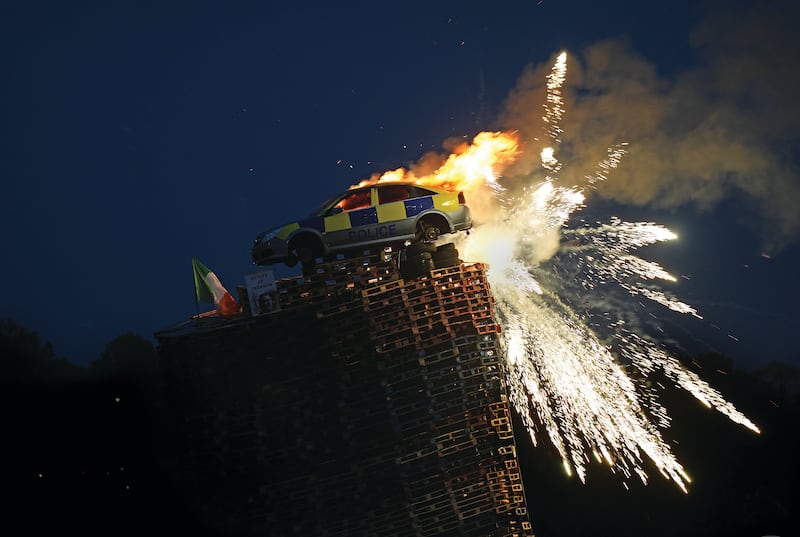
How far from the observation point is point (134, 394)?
93.1 feet

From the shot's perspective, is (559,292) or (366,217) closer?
(366,217)

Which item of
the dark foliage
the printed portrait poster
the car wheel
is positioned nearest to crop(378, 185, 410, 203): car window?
the car wheel

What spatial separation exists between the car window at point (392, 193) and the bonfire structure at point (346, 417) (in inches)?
92.1

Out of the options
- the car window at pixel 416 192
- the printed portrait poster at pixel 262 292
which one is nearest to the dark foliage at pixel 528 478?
the printed portrait poster at pixel 262 292

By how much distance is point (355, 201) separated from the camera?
38.8ft

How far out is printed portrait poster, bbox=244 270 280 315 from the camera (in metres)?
10.0

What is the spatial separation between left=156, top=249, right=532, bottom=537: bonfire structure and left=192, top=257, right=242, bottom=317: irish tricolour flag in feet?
4.04

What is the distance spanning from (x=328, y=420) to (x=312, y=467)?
0.91m

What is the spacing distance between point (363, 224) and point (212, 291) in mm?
3668

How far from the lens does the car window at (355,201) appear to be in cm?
1175

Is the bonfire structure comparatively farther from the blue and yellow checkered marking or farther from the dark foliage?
the dark foliage

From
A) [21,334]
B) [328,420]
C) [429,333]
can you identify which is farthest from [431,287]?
[21,334]

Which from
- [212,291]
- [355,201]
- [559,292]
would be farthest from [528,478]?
[212,291]

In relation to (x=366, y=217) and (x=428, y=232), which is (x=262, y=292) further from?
(x=428, y=232)
